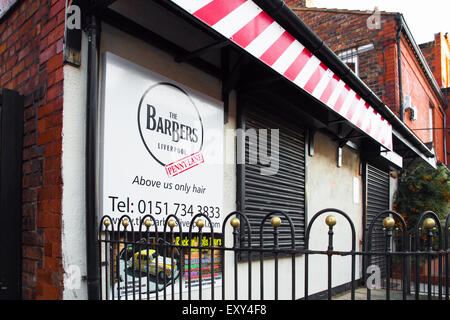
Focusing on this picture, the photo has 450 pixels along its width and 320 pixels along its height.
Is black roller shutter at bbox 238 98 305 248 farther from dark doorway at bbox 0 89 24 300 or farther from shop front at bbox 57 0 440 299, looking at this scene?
dark doorway at bbox 0 89 24 300

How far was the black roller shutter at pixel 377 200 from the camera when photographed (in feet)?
25.2

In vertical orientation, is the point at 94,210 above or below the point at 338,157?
below

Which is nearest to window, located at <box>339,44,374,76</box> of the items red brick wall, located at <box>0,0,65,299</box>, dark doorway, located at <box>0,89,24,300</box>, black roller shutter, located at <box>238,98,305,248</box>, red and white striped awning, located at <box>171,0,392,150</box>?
black roller shutter, located at <box>238,98,305,248</box>

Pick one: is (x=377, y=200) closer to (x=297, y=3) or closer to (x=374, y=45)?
(x=374, y=45)

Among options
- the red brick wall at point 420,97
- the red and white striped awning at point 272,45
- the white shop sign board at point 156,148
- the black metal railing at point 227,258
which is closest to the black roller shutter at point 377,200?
the black metal railing at point 227,258

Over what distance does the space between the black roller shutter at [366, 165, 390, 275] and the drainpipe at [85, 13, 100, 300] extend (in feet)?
20.8

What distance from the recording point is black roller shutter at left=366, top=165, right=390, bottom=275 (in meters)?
7.68

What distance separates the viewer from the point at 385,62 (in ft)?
32.5

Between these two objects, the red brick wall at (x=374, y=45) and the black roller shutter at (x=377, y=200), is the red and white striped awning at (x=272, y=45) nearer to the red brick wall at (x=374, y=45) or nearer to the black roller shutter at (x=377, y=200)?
the black roller shutter at (x=377, y=200)

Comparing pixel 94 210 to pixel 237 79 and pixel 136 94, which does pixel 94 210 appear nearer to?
pixel 136 94

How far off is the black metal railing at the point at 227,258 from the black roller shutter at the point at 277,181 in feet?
0.78

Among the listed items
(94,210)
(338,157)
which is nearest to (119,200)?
(94,210)

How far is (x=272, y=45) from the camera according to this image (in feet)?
9.87
